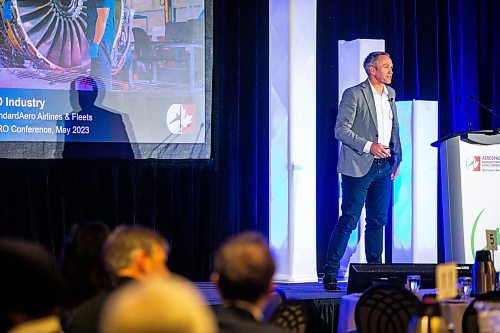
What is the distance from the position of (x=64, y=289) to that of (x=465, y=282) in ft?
11.6

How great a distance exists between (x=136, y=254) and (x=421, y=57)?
623 centimetres

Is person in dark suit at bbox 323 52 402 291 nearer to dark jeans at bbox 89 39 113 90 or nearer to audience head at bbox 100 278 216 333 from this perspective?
dark jeans at bbox 89 39 113 90

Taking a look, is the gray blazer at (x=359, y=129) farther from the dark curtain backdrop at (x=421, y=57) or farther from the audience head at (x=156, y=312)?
the audience head at (x=156, y=312)

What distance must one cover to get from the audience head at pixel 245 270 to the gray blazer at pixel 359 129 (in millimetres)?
4634

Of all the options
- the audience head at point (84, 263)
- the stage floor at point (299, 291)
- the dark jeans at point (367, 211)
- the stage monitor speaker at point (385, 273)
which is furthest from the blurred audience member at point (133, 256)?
the dark jeans at point (367, 211)

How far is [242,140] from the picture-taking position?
7.78 meters

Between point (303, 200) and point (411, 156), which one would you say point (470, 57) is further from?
point (303, 200)

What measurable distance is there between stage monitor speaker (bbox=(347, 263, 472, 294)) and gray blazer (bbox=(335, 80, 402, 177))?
0.96m

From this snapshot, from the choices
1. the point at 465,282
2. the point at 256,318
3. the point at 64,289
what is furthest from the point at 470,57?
the point at 64,289

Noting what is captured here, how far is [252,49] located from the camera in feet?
25.4

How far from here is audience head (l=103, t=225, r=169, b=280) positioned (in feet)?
8.42

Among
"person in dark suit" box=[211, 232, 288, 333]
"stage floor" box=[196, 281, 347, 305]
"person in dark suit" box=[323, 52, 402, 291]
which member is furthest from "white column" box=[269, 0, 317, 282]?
"person in dark suit" box=[211, 232, 288, 333]

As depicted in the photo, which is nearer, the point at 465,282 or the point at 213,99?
the point at 465,282

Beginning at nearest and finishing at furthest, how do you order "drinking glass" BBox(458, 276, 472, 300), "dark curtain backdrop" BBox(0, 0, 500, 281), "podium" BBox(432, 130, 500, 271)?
"drinking glass" BBox(458, 276, 472, 300), "podium" BBox(432, 130, 500, 271), "dark curtain backdrop" BBox(0, 0, 500, 281)
